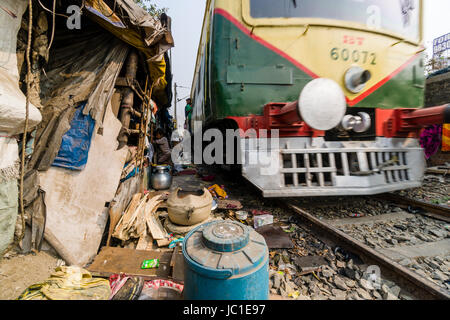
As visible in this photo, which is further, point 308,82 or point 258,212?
point 258,212

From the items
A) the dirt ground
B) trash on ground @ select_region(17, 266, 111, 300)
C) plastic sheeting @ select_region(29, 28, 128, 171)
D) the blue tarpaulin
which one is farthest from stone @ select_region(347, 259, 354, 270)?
plastic sheeting @ select_region(29, 28, 128, 171)

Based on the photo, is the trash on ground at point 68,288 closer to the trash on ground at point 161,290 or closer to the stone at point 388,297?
the trash on ground at point 161,290

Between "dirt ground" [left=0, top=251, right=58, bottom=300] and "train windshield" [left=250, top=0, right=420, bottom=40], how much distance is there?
3703mm

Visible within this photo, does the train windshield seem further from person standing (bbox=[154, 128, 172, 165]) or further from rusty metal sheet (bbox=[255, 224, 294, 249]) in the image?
person standing (bbox=[154, 128, 172, 165])

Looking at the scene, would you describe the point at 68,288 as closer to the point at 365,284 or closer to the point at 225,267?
the point at 225,267

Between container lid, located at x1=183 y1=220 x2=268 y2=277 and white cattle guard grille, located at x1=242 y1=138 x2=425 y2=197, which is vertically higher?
white cattle guard grille, located at x1=242 y1=138 x2=425 y2=197

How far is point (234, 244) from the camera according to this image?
1.20m

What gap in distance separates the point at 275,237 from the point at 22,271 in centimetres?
242

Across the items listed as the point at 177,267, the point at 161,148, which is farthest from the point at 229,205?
the point at 161,148

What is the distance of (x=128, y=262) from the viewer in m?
1.99

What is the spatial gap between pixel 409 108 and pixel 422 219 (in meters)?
1.68

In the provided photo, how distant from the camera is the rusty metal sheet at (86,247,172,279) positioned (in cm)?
184
